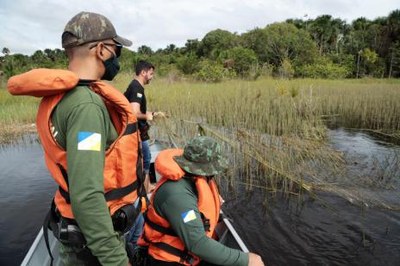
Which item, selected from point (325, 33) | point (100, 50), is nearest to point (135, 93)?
point (100, 50)

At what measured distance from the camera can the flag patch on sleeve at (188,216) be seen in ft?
5.38

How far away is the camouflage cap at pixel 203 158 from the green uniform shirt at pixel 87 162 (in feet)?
2.30

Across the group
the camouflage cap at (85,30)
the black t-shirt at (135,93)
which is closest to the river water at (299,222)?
the black t-shirt at (135,93)

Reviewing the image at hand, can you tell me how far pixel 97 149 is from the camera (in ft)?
3.65

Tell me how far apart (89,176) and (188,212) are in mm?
676

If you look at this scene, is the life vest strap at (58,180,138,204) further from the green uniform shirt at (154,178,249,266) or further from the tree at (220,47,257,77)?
the tree at (220,47,257,77)

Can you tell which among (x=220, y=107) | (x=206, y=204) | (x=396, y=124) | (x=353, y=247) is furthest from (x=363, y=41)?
(x=206, y=204)

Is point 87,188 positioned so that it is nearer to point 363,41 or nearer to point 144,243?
point 144,243

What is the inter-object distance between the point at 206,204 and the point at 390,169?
15.2ft

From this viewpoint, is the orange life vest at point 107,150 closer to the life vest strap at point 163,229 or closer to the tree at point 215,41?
the life vest strap at point 163,229

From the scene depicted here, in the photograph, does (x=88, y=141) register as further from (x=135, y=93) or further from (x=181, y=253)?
(x=135, y=93)

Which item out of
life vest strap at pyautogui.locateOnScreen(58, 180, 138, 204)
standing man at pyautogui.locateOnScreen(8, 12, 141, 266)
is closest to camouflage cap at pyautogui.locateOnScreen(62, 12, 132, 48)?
standing man at pyautogui.locateOnScreen(8, 12, 141, 266)

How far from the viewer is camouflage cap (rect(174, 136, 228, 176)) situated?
5.88 ft

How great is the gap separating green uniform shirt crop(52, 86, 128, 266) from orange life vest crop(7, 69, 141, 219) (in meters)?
0.04
